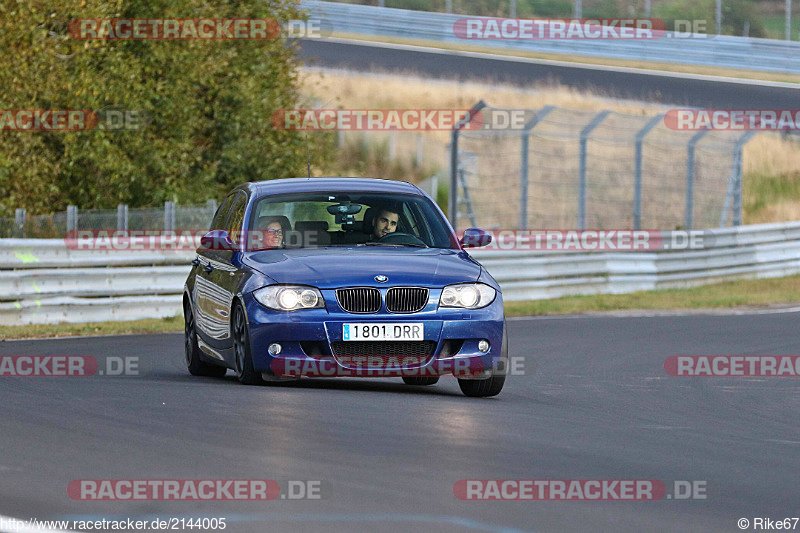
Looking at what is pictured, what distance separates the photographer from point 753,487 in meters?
7.05

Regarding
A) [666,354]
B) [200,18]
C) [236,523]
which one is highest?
[200,18]

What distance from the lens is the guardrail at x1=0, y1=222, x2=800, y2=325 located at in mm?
18188

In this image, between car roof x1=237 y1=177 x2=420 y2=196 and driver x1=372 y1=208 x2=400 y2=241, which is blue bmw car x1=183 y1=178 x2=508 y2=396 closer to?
driver x1=372 y1=208 x2=400 y2=241

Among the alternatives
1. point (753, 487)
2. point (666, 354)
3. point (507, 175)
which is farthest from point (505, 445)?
point (507, 175)

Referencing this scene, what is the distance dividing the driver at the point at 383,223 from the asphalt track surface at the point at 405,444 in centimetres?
112

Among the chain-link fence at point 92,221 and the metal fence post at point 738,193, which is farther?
the metal fence post at point 738,193

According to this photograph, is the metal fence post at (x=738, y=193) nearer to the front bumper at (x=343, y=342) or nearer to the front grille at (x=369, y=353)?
the front bumper at (x=343, y=342)

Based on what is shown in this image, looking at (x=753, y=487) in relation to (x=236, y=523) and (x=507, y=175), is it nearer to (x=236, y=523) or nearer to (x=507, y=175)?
(x=236, y=523)

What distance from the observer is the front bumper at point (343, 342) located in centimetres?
1017

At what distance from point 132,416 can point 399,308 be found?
203cm

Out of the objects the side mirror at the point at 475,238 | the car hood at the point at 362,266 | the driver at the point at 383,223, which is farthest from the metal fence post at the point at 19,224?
the side mirror at the point at 475,238

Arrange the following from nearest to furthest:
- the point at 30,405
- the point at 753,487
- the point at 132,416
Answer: the point at 753,487 < the point at 132,416 < the point at 30,405

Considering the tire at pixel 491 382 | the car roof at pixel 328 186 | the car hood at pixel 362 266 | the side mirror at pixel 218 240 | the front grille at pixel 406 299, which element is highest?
the car roof at pixel 328 186

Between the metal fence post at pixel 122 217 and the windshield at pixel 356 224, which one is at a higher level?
the windshield at pixel 356 224
